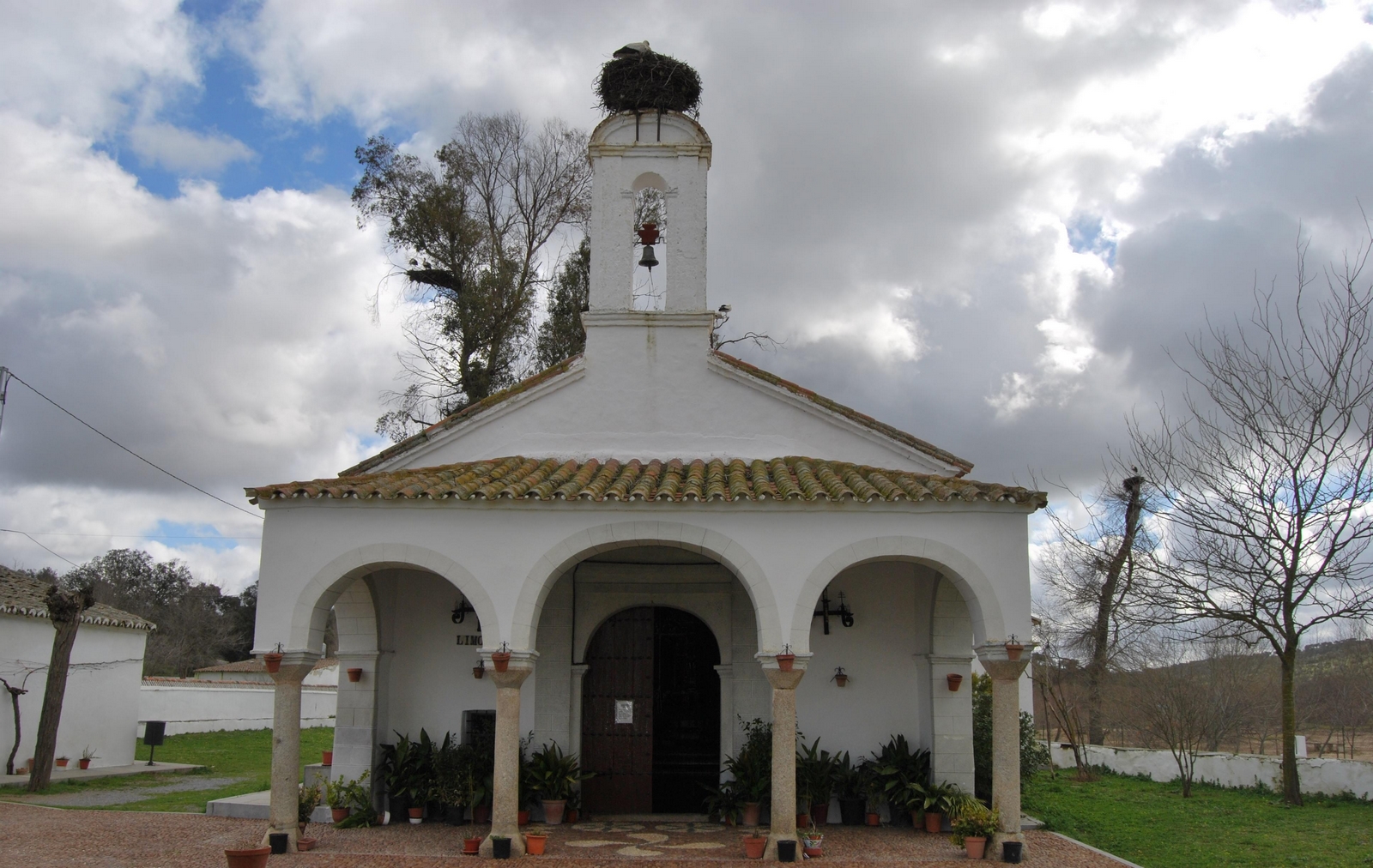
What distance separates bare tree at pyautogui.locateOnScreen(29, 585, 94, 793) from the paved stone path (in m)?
3.98

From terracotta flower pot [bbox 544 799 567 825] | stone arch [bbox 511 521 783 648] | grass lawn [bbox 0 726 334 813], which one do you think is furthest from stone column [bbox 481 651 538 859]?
grass lawn [bbox 0 726 334 813]

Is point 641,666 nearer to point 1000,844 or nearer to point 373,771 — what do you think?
point 373,771

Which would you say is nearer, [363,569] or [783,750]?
[783,750]

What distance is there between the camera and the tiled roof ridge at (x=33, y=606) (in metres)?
16.2

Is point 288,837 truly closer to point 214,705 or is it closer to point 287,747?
point 287,747

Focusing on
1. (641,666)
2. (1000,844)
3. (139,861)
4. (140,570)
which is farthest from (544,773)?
(140,570)

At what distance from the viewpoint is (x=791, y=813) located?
28.9ft

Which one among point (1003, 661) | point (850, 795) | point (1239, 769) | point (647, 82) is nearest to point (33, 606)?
point (647, 82)

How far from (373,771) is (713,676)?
3.99 m

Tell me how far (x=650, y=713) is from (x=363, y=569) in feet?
13.0

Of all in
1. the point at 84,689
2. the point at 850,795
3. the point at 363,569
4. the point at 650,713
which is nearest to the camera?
the point at 363,569

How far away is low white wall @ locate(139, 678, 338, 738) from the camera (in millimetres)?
25203

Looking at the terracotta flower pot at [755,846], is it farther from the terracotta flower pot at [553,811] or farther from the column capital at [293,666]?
the column capital at [293,666]

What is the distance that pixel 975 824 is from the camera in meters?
8.88
